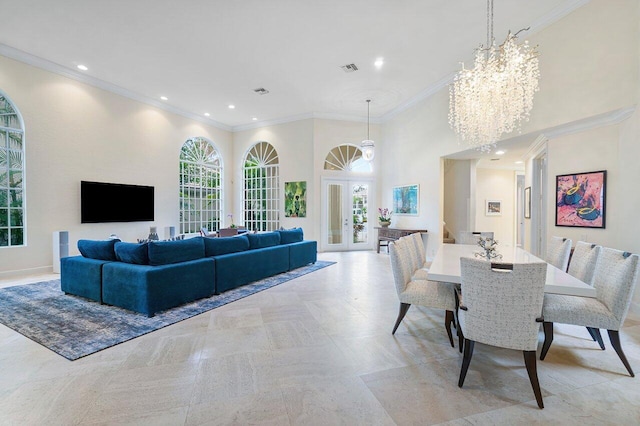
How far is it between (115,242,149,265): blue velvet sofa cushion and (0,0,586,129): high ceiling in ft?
10.8

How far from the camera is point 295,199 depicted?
344 inches

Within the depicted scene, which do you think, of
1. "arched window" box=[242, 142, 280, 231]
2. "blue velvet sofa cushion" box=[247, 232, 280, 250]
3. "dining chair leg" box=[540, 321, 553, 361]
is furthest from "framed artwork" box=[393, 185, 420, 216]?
"dining chair leg" box=[540, 321, 553, 361]

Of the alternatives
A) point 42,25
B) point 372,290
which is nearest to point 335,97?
point 372,290

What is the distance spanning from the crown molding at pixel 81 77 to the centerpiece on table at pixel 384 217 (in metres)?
6.21

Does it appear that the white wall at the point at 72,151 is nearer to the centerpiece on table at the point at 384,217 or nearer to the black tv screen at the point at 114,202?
the black tv screen at the point at 114,202

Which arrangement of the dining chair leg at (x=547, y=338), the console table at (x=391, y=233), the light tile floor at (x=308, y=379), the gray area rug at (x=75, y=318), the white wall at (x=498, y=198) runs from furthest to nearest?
the white wall at (x=498, y=198)
the console table at (x=391, y=233)
the gray area rug at (x=75, y=318)
the dining chair leg at (x=547, y=338)
the light tile floor at (x=308, y=379)

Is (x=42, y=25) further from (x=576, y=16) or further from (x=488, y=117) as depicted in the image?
(x=576, y=16)

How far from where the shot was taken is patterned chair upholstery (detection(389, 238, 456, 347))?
2754 millimetres

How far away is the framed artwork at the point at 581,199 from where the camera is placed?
383 cm

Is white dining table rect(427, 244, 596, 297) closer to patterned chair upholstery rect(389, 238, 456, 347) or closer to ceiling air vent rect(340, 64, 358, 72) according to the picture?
patterned chair upholstery rect(389, 238, 456, 347)

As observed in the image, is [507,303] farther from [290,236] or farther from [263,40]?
[263,40]

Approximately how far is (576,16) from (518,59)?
1576 mm

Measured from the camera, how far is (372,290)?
460 cm

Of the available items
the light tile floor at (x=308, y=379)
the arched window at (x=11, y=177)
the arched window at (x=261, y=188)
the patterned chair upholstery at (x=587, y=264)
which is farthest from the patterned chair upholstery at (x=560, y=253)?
the arched window at (x=11, y=177)
